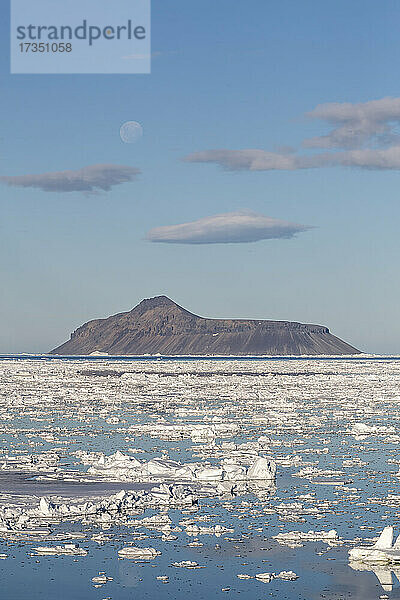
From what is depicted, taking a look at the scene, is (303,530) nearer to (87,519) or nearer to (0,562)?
(87,519)

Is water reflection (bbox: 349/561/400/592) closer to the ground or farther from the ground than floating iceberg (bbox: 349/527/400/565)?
closer to the ground

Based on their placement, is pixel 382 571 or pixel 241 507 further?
pixel 241 507

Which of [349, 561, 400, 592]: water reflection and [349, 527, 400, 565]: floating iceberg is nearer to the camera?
[349, 561, 400, 592]: water reflection

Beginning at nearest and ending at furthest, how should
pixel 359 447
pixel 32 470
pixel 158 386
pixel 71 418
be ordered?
pixel 32 470, pixel 359 447, pixel 71 418, pixel 158 386

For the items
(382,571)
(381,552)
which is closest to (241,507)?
(381,552)

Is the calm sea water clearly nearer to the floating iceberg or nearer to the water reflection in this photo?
the water reflection

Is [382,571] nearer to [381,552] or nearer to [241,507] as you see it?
[381,552]

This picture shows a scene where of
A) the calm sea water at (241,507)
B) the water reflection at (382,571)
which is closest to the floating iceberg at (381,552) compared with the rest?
the water reflection at (382,571)

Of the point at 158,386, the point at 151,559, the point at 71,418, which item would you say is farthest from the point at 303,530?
the point at 158,386

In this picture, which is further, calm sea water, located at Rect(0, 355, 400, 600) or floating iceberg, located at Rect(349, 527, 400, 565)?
floating iceberg, located at Rect(349, 527, 400, 565)

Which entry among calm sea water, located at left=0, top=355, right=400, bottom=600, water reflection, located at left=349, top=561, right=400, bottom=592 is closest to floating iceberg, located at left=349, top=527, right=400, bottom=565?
water reflection, located at left=349, top=561, right=400, bottom=592

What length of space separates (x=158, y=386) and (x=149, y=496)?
37759mm

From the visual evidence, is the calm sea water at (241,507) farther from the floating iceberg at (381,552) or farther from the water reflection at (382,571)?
the floating iceberg at (381,552)

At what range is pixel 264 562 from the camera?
41.1 ft
